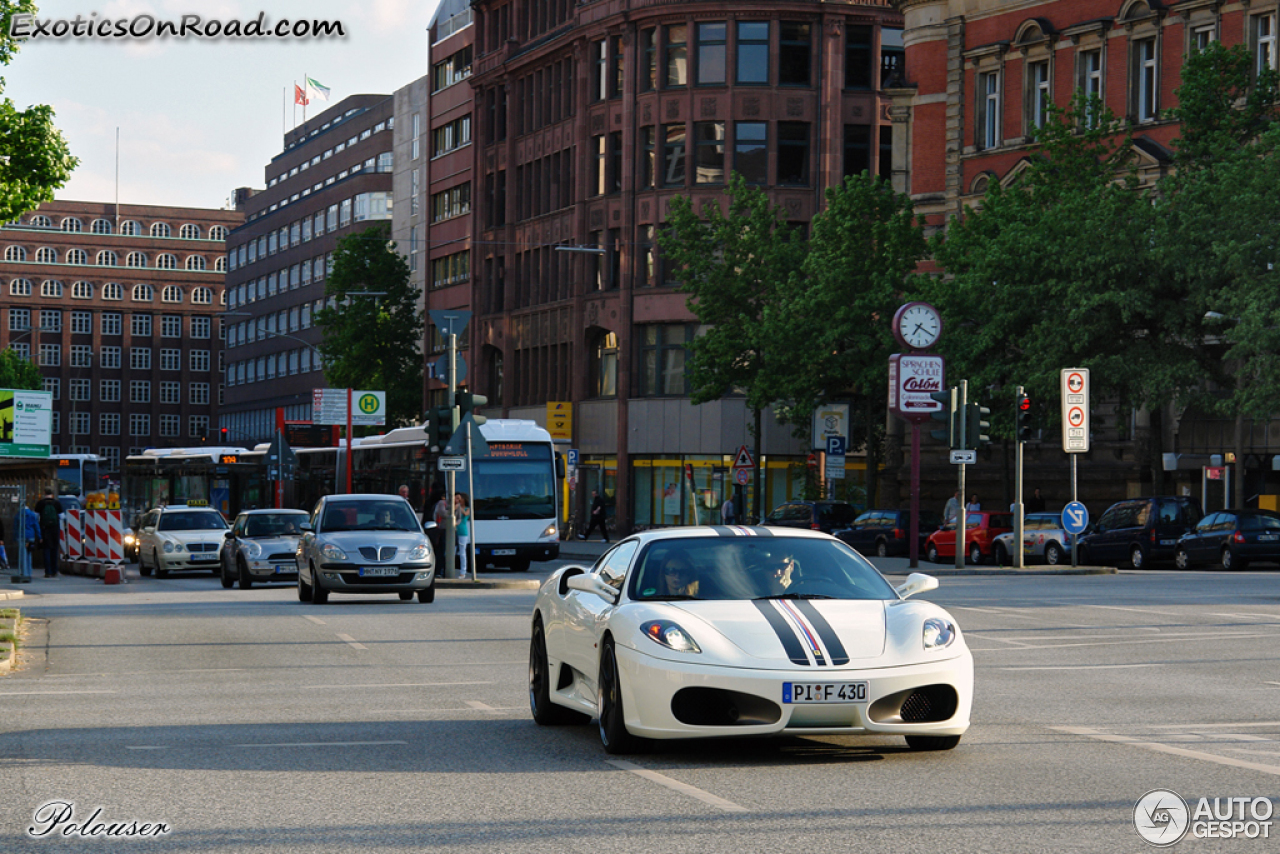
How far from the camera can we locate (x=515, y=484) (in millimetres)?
42156

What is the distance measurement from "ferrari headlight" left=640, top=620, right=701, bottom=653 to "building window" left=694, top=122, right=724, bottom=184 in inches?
2345

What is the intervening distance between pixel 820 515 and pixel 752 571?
40715mm

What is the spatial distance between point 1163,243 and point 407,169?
205ft

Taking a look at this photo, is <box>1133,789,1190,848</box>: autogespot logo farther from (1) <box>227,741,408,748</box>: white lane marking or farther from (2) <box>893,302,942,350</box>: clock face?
(2) <box>893,302,942,350</box>: clock face

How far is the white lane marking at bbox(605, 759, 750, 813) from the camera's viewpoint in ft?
28.2

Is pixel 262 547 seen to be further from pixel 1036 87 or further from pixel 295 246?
pixel 295 246

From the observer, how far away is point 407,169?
101688 millimetres

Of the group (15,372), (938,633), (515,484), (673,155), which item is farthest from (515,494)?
(15,372)

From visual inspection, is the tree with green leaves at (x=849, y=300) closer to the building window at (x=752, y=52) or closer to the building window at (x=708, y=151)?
the building window at (x=708, y=151)

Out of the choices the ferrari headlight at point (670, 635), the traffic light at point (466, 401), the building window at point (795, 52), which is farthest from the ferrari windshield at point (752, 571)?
the building window at point (795, 52)

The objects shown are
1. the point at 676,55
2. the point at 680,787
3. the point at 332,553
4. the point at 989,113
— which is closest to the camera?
the point at 680,787

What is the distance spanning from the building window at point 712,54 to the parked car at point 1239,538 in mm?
31869

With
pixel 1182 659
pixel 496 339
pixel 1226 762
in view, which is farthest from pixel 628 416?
pixel 1226 762

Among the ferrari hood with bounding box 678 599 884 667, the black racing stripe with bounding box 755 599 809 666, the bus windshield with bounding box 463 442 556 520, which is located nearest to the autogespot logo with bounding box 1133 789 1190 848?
the ferrari hood with bounding box 678 599 884 667
